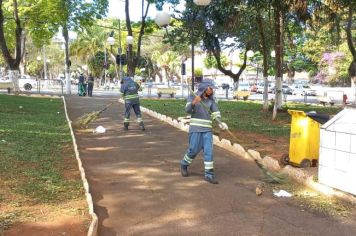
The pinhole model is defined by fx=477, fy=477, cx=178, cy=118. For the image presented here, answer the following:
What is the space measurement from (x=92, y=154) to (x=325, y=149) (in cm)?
480

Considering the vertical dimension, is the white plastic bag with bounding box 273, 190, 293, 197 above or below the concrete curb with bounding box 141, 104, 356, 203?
below

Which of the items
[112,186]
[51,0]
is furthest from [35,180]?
[51,0]

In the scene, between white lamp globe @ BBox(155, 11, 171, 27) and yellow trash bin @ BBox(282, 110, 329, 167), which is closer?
yellow trash bin @ BBox(282, 110, 329, 167)

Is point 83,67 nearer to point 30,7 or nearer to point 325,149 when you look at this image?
point 30,7

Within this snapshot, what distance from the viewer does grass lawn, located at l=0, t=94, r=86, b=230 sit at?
5.76 metres

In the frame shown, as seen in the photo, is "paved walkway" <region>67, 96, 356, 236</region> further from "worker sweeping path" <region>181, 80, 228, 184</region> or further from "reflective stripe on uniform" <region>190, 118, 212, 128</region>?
"reflective stripe on uniform" <region>190, 118, 212, 128</region>

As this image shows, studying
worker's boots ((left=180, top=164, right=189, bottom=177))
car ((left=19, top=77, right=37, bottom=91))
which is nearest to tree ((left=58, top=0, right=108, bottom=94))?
car ((left=19, top=77, right=37, bottom=91))

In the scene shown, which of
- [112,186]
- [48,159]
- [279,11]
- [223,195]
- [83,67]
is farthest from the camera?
[83,67]

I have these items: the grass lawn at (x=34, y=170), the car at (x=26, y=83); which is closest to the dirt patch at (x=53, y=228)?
the grass lawn at (x=34, y=170)

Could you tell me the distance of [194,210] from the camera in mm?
5871

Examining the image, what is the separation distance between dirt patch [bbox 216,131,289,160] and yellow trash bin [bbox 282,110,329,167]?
1.17 meters

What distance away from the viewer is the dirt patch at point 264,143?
31.5 ft

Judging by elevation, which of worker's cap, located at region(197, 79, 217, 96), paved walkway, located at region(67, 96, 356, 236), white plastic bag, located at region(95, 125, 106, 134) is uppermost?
worker's cap, located at region(197, 79, 217, 96)

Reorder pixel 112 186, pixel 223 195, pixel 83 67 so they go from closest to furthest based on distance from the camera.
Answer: pixel 223 195 → pixel 112 186 → pixel 83 67
